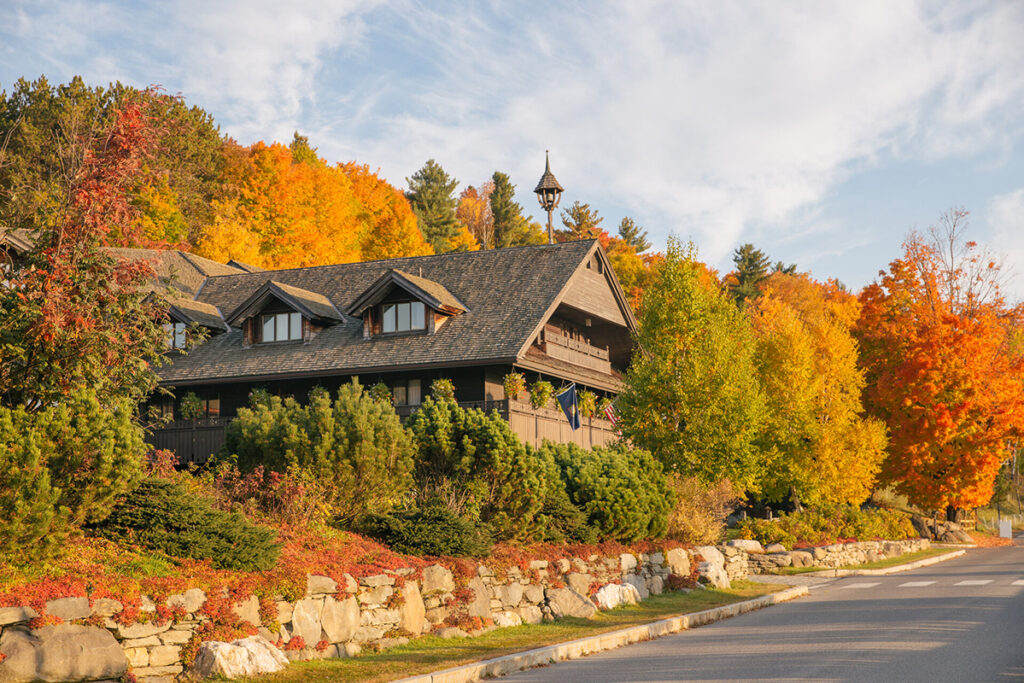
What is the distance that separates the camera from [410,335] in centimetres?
3366

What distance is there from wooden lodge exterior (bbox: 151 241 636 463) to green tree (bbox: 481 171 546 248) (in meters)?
53.0

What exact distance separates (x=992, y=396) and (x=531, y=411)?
26.3m

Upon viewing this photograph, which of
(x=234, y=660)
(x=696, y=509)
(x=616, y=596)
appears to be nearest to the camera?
(x=234, y=660)

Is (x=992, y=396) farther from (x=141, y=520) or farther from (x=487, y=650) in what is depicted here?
(x=141, y=520)

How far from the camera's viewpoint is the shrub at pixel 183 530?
13531 millimetres

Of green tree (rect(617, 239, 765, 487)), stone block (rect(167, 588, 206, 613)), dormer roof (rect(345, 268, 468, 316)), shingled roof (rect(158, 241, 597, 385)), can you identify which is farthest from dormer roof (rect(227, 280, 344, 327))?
stone block (rect(167, 588, 206, 613))

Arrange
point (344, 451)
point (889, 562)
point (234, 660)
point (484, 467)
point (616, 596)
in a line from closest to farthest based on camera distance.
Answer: point (234, 660) → point (344, 451) → point (484, 467) → point (616, 596) → point (889, 562)

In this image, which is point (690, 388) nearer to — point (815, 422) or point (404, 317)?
point (404, 317)

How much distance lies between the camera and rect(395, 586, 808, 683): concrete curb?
12719 mm

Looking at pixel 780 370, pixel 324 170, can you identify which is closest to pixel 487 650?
pixel 780 370

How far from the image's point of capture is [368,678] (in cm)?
1227

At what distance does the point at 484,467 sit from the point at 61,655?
430 inches

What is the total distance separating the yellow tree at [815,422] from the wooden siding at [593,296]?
283 inches

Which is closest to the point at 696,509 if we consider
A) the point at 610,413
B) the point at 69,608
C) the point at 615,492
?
the point at 615,492
